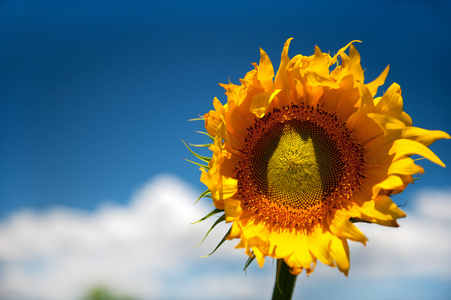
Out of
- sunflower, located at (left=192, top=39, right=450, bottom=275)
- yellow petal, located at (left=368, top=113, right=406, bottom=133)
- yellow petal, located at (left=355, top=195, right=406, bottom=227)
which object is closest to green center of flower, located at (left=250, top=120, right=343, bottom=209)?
sunflower, located at (left=192, top=39, right=450, bottom=275)

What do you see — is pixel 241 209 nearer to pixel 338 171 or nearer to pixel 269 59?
pixel 338 171

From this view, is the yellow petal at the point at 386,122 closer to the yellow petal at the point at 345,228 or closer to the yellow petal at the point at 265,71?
the yellow petal at the point at 345,228

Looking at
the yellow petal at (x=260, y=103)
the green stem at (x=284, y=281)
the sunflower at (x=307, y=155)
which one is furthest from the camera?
the yellow petal at (x=260, y=103)

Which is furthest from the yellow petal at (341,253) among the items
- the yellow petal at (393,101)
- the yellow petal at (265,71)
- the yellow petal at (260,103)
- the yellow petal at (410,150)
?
the yellow petal at (265,71)

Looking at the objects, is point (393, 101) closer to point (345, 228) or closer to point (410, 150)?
point (410, 150)

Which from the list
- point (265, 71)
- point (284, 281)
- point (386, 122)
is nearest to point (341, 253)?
point (284, 281)

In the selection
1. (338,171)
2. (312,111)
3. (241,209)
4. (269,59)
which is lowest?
(241,209)

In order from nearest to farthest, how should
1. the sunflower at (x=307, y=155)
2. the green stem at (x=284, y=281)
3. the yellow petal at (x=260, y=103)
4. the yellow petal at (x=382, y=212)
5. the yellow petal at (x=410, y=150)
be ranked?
the yellow petal at (x=382, y=212) < the yellow petal at (x=410, y=150) < the sunflower at (x=307, y=155) < the green stem at (x=284, y=281) < the yellow petal at (x=260, y=103)

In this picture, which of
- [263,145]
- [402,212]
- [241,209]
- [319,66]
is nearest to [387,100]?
[319,66]
